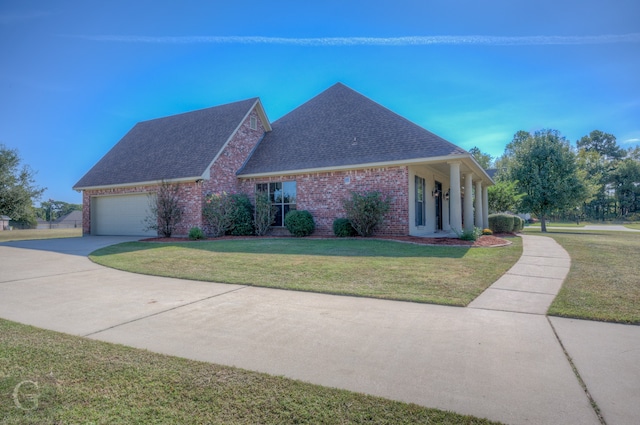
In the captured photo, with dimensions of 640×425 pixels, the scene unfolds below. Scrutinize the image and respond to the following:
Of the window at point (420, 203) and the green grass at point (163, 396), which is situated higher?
the window at point (420, 203)

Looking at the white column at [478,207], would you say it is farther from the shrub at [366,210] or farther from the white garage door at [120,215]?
the white garage door at [120,215]

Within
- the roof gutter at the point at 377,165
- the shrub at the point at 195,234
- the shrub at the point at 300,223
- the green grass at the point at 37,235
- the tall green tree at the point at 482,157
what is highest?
the tall green tree at the point at 482,157

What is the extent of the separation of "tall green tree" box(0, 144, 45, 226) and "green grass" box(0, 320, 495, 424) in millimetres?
31806

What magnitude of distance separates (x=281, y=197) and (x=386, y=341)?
495 inches

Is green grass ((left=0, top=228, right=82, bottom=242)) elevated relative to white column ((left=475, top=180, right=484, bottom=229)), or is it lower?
lower

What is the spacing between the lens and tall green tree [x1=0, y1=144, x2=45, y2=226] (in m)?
25.5

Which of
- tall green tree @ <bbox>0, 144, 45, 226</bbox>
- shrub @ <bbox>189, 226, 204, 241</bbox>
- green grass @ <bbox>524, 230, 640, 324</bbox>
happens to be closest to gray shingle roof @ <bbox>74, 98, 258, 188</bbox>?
shrub @ <bbox>189, 226, 204, 241</bbox>

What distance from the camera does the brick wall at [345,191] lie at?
12547 millimetres

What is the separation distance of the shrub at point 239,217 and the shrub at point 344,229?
4.51 meters

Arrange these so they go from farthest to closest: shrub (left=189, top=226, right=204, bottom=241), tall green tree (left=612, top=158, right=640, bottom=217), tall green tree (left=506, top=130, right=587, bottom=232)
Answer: tall green tree (left=612, top=158, right=640, bottom=217) → tall green tree (left=506, top=130, right=587, bottom=232) → shrub (left=189, top=226, right=204, bottom=241)

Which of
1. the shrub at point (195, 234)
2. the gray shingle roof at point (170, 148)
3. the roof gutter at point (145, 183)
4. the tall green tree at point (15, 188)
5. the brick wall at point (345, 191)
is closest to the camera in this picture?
the brick wall at point (345, 191)

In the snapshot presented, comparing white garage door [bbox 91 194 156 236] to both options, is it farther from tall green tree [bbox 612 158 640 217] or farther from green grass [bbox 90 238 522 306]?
tall green tree [bbox 612 158 640 217]

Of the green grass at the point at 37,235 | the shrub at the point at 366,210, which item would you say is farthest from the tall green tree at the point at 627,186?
the green grass at the point at 37,235

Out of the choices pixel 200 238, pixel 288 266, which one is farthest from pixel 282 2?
pixel 200 238
